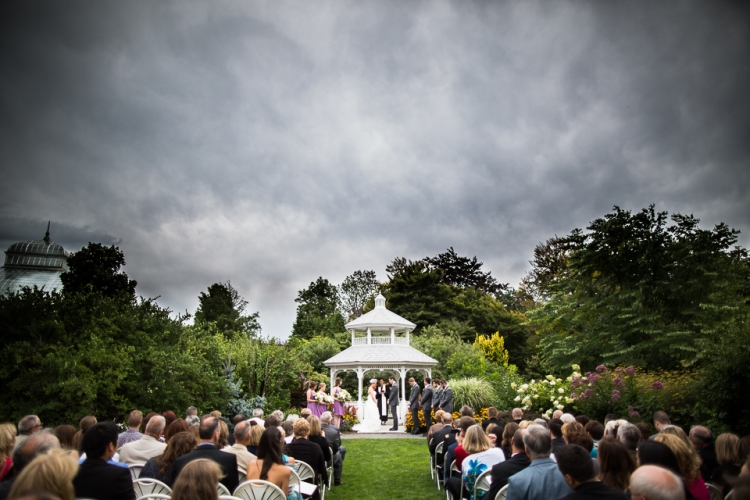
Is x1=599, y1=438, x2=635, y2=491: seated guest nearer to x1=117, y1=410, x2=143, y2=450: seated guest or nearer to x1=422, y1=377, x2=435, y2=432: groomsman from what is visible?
x1=117, y1=410, x2=143, y2=450: seated guest

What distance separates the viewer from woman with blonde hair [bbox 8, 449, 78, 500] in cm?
214

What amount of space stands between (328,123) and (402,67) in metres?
4.11

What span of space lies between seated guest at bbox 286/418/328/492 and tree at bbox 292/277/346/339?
4103cm

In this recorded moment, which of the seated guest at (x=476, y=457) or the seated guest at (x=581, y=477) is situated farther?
the seated guest at (x=476, y=457)

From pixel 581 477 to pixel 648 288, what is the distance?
59.1 feet

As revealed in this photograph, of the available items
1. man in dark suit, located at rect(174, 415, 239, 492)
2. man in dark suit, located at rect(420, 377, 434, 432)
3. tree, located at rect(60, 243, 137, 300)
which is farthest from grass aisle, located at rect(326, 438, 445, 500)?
tree, located at rect(60, 243, 137, 300)

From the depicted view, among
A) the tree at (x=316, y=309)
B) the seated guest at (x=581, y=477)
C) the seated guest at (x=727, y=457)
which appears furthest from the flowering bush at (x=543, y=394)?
the tree at (x=316, y=309)

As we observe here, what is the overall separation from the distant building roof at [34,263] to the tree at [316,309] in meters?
23.1

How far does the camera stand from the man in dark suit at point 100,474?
3.67 meters

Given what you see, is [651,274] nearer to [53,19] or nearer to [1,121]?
[53,19]

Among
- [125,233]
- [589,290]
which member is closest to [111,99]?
[125,233]

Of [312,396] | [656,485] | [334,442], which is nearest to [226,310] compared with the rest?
[312,396]

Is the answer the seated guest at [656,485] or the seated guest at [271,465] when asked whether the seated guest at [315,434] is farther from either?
the seated guest at [656,485]

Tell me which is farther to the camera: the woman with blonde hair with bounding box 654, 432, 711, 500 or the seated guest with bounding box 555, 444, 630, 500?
the woman with blonde hair with bounding box 654, 432, 711, 500
